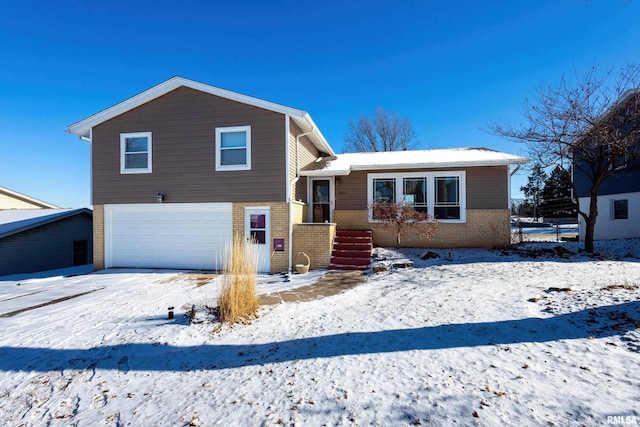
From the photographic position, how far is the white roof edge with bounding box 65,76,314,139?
32.0 feet

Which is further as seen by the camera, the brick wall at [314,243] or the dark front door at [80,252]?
the dark front door at [80,252]

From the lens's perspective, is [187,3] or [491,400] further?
[187,3]

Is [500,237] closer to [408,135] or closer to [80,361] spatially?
[80,361]

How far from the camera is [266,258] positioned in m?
10.2

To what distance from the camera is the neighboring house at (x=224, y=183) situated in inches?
393

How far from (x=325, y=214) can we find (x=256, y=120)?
15.6 ft

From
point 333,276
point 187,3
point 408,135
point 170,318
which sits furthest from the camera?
point 408,135

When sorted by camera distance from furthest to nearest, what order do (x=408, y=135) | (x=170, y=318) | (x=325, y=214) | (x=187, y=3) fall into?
(x=408, y=135) < (x=325, y=214) < (x=187, y=3) < (x=170, y=318)

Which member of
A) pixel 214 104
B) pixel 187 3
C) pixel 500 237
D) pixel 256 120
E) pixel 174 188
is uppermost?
pixel 187 3

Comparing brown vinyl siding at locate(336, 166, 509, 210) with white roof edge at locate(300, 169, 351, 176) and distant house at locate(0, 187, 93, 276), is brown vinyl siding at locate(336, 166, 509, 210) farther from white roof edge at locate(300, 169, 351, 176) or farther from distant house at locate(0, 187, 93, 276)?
distant house at locate(0, 187, 93, 276)

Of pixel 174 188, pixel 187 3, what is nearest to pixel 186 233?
pixel 174 188

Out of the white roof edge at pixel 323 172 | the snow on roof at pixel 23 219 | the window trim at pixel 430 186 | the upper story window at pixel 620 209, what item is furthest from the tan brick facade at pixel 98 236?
the upper story window at pixel 620 209

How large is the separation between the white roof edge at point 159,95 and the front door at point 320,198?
3.53 metres

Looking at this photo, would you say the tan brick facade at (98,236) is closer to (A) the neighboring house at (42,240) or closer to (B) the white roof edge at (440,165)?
(A) the neighboring house at (42,240)
